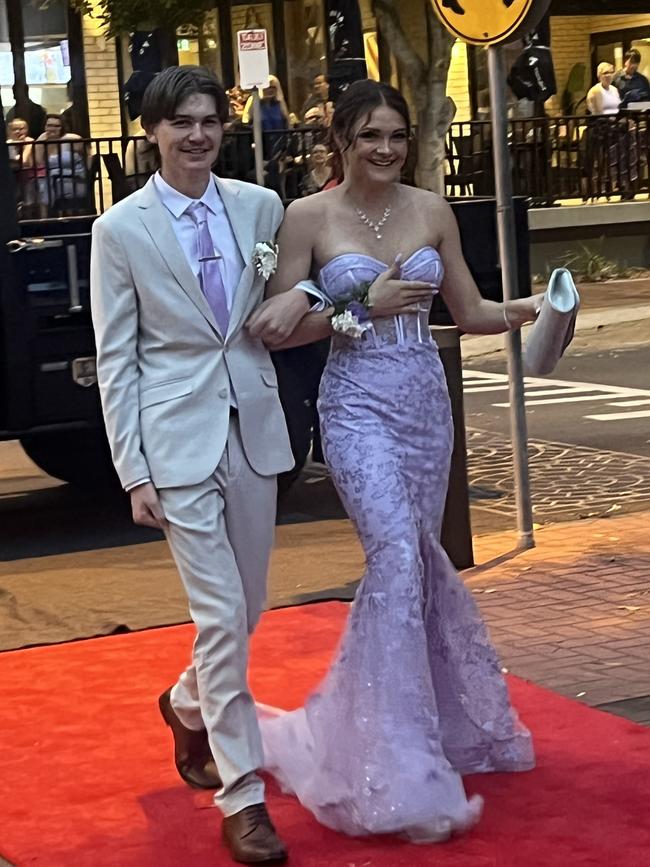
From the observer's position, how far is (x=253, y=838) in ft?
15.5

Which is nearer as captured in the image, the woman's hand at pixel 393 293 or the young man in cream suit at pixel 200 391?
the young man in cream suit at pixel 200 391

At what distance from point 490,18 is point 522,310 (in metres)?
3.52

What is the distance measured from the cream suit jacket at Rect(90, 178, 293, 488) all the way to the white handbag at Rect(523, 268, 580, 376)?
811 mm

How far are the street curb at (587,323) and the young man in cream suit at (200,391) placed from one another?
43.8 feet

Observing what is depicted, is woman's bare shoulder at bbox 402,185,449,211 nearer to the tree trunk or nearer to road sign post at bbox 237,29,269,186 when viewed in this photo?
road sign post at bbox 237,29,269,186

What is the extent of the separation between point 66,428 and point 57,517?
1.48m

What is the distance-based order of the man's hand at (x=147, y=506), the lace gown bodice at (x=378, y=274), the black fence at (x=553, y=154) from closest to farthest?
the man's hand at (x=147, y=506)
the lace gown bodice at (x=378, y=274)
the black fence at (x=553, y=154)

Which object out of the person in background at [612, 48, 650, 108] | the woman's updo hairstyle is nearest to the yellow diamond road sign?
the woman's updo hairstyle

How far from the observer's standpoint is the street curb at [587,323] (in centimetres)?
1875

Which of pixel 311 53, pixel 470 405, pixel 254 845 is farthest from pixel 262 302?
pixel 311 53

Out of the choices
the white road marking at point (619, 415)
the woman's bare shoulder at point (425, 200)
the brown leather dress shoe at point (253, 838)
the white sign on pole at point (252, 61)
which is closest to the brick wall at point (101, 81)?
the white sign on pole at point (252, 61)

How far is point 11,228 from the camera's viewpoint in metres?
9.21

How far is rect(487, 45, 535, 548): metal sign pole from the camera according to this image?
8789mm

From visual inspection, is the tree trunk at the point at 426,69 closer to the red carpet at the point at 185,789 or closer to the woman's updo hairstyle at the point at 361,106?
the red carpet at the point at 185,789
